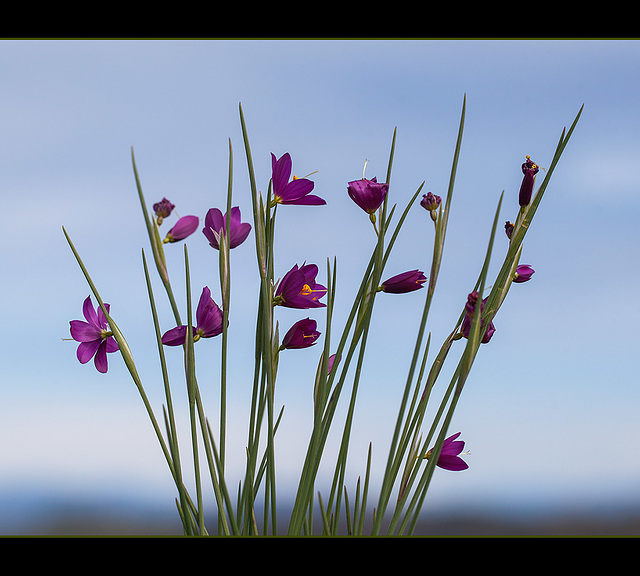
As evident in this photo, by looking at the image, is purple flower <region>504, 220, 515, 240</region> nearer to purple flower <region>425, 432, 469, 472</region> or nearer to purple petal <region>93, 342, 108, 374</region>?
purple flower <region>425, 432, 469, 472</region>

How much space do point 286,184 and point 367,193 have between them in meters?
Answer: 0.09

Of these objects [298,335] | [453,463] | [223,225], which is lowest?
[453,463]

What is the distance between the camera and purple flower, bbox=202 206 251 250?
2.11 ft

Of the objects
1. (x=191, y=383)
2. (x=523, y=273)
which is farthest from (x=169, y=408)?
(x=523, y=273)

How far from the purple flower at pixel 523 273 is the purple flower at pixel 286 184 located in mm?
227

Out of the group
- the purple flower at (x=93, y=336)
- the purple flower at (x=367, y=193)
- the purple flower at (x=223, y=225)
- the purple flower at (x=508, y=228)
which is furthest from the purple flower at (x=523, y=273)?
the purple flower at (x=93, y=336)

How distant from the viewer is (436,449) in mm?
550

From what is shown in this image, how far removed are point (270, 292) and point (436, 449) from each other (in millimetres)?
204

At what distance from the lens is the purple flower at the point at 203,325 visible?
609mm

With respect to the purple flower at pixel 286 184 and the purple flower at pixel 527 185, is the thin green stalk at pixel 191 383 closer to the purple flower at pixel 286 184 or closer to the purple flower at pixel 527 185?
the purple flower at pixel 286 184

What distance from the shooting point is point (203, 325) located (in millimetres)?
617

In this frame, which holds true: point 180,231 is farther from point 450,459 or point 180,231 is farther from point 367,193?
point 450,459

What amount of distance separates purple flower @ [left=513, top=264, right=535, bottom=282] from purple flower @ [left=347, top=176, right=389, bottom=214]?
0.51 feet

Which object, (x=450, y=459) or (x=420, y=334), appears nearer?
(x=420, y=334)
